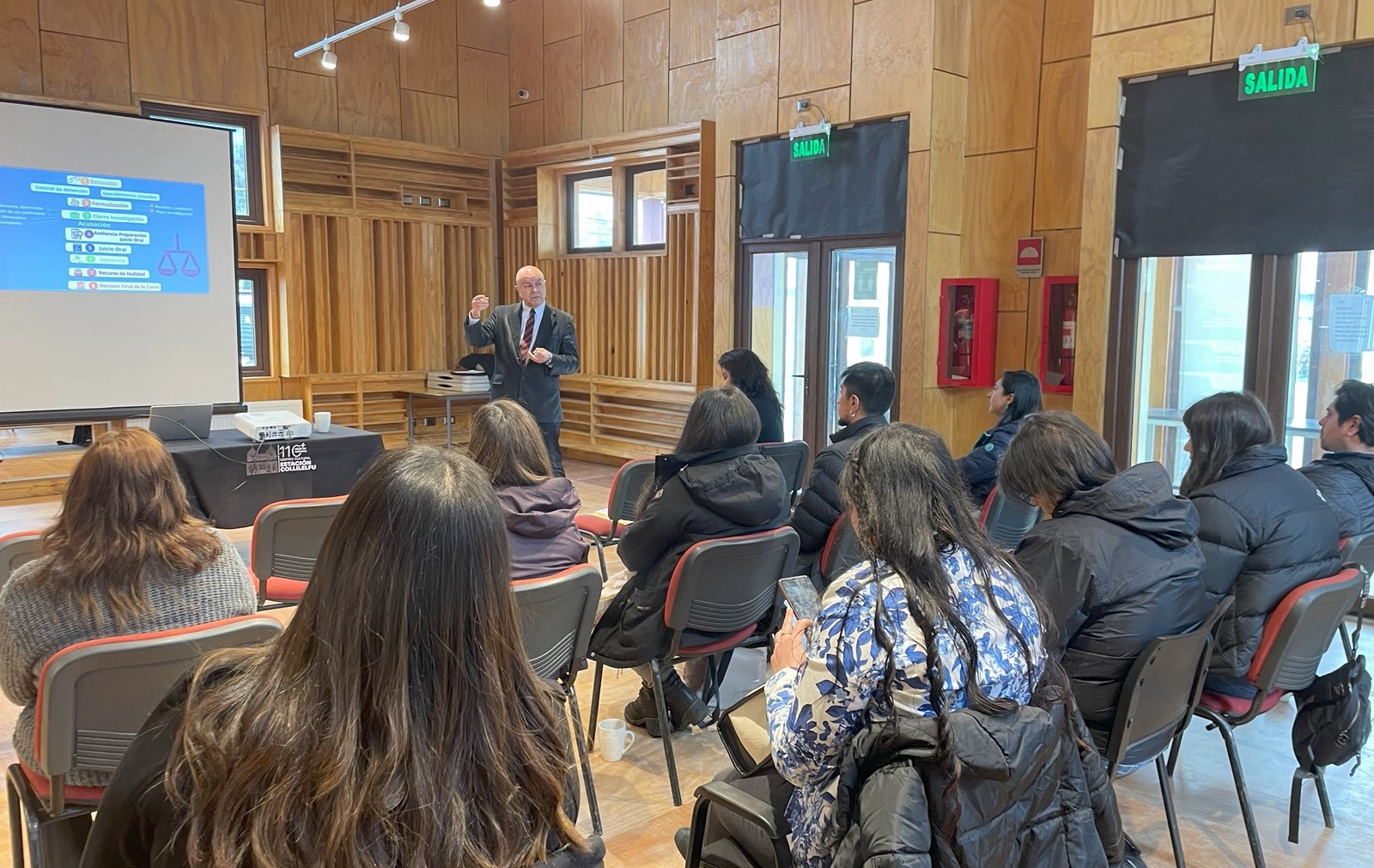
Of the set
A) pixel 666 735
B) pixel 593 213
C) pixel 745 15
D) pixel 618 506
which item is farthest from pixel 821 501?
pixel 593 213

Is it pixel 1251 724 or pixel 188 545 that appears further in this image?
pixel 1251 724

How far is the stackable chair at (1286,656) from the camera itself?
242cm

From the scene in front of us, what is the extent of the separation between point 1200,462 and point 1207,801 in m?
1.02

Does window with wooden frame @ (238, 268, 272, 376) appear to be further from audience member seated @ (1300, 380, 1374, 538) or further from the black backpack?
the black backpack

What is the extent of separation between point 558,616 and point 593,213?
684 cm

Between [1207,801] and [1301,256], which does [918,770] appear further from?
[1301,256]

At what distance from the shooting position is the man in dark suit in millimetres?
5949

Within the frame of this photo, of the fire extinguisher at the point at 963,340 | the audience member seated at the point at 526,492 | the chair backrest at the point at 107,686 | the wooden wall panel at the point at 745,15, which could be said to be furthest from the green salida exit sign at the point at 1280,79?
the chair backrest at the point at 107,686

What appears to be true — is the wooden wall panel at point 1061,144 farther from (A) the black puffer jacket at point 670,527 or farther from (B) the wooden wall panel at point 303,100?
(B) the wooden wall panel at point 303,100

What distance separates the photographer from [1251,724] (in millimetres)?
3436

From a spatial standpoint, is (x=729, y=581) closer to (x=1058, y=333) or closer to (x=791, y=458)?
(x=791, y=458)

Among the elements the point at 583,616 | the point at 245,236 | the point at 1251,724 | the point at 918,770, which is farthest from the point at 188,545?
the point at 245,236

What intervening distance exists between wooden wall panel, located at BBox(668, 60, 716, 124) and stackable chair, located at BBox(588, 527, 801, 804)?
5303mm

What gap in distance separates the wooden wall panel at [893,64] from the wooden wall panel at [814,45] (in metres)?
0.10
